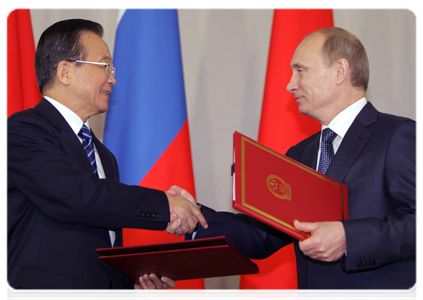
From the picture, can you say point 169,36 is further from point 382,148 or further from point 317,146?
point 382,148

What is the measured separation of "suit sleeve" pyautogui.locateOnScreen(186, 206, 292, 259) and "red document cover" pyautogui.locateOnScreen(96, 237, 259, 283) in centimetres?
34

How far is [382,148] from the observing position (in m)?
2.09

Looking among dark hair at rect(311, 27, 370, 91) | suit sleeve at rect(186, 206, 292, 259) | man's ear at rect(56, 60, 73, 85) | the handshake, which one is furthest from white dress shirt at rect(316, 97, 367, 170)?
man's ear at rect(56, 60, 73, 85)

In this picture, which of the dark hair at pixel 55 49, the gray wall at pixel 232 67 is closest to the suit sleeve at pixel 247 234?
the dark hair at pixel 55 49

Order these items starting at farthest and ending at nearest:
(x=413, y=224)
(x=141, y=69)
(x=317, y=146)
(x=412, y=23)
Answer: (x=412, y=23), (x=141, y=69), (x=317, y=146), (x=413, y=224)

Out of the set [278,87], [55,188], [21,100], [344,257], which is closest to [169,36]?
[278,87]

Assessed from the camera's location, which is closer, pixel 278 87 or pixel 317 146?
pixel 317 146

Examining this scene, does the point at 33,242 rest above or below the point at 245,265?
above

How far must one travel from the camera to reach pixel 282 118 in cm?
324

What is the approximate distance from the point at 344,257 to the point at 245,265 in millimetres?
427

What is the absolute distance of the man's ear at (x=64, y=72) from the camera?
7.89ft

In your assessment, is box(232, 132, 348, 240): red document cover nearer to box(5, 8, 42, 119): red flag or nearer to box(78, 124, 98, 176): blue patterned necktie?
box(78, 124, 98, 176): blue patterned necktie

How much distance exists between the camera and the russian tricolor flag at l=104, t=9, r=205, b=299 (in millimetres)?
3072

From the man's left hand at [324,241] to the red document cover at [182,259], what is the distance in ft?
0.94
